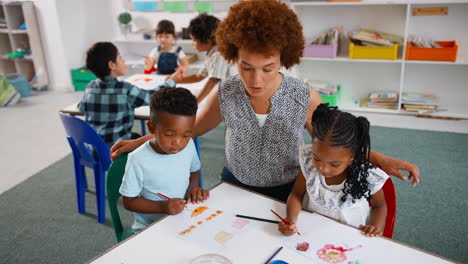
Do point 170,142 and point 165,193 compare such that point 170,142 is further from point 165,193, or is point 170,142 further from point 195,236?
point 195,236

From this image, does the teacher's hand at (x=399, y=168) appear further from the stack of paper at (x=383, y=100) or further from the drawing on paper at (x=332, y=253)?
the stack of paper at (x=383, y=100)

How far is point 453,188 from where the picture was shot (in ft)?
9.14

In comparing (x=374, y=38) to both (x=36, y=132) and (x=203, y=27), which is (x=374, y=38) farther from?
(x=36, y=132)

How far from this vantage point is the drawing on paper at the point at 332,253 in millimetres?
1080

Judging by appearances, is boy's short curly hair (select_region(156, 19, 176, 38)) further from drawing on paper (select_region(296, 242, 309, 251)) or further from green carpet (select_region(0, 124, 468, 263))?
drawing on paper (select_region(296, 242, 309, 251))

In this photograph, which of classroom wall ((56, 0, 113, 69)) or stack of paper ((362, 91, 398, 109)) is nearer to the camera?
stack of paper ((362, 91, 398, 109))

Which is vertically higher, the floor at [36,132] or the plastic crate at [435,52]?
the plastic crate at [435,52]

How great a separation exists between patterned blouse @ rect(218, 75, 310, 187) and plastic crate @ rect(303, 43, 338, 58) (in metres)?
2.82

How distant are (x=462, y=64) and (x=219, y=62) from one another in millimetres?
2622

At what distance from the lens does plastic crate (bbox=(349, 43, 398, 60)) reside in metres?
4.00

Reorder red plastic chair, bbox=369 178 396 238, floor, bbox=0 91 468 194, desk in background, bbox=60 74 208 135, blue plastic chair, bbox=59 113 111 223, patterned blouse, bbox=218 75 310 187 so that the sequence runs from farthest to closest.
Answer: floor, bbox=0 91 468 194 → desk in background, bbox=60 74 208 135 → blue plastic chair, bbox=59 113 111 223 → patterned blouse, bbox=218 75 310 187 → red plastic chair, bbox=369 178 396 238

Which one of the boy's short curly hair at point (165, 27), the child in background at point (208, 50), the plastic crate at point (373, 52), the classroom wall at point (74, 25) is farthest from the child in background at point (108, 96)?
the classroom wall at point (74, 25)

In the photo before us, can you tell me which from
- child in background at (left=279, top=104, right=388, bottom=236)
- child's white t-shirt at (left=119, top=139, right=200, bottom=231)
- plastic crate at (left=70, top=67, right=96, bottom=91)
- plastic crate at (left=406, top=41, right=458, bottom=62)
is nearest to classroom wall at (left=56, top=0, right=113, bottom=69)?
plastic crate at (left=70, top=67, right=96, bottom=91)

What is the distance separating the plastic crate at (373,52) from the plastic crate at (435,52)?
0.15m
